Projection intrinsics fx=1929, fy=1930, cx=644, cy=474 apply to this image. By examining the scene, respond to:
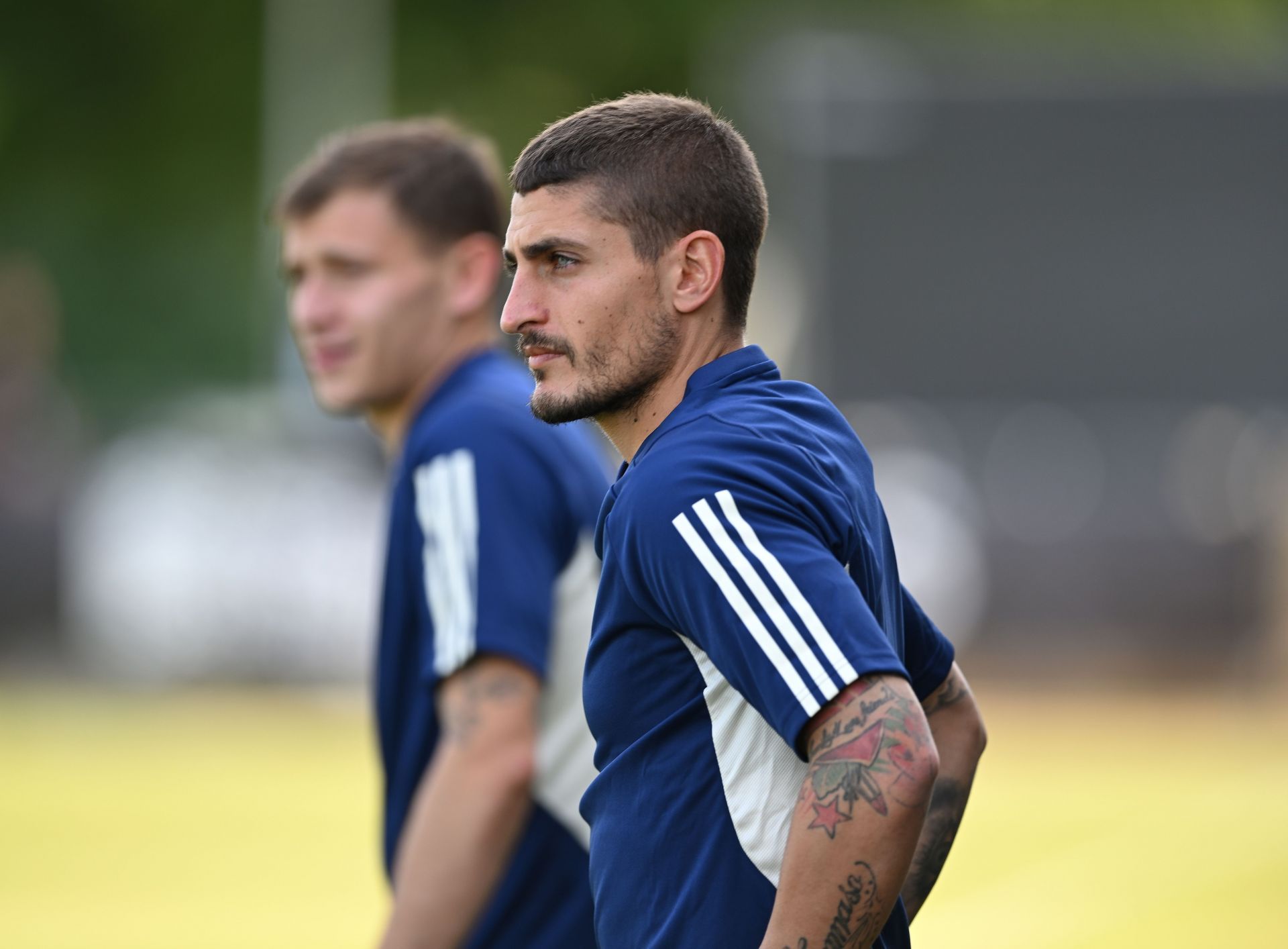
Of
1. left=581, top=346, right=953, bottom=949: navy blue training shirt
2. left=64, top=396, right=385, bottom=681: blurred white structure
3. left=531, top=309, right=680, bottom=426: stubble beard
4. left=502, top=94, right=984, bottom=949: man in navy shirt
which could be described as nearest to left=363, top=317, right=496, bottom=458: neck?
left=502, top=94, right=984, bottom=949: man in navy shirt

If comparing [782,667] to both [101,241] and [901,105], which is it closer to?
[901,105]

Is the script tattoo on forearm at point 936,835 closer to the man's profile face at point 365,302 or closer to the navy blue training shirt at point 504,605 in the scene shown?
the navy blue training shirt at point 504,605

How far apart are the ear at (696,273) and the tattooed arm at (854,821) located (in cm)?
67

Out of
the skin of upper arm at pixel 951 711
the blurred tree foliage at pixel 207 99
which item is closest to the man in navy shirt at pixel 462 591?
the skin of upper arm at pixel 951 711

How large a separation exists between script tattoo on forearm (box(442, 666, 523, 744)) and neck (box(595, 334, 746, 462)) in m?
1.09

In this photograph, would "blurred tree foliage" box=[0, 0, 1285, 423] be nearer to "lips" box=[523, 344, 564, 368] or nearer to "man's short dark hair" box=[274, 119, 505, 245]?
"man's short dark hair" box=[274, 119, 505, 245]

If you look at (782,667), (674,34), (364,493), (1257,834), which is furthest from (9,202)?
(782,667)

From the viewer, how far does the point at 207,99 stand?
32844mm

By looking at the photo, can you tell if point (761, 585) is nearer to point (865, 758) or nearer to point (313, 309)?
point (865, 758)

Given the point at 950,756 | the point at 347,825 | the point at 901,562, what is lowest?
the point at 901,562

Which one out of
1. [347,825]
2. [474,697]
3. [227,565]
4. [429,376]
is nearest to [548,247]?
[474,697]

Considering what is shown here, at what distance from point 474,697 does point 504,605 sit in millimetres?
196

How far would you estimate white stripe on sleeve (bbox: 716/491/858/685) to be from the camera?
8.16ft

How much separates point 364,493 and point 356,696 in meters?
1.80
